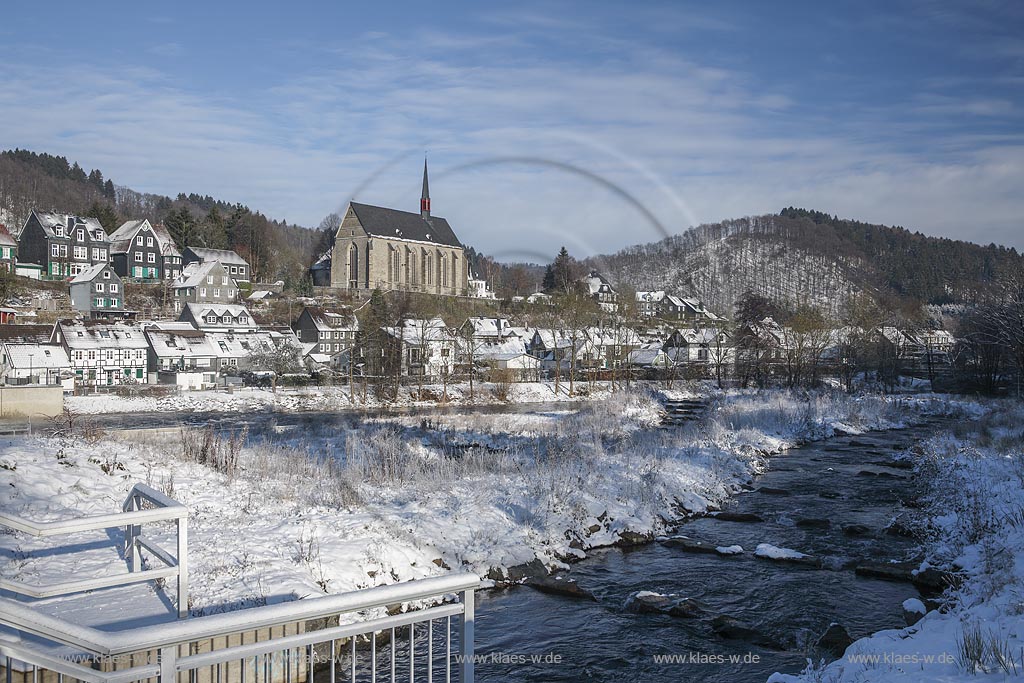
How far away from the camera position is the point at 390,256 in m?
101

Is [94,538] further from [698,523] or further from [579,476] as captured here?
[698,523]

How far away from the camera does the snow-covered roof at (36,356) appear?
49.7 metres

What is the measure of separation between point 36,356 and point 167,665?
56.9 meters

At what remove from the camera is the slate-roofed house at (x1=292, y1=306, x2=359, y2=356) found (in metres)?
69.2

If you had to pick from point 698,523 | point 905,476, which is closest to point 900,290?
point 905,476

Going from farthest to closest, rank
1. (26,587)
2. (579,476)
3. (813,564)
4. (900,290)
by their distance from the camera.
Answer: (900,290) → (579,476) → (813,564) → (26,587)

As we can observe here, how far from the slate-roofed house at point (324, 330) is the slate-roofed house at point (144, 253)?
25.0m

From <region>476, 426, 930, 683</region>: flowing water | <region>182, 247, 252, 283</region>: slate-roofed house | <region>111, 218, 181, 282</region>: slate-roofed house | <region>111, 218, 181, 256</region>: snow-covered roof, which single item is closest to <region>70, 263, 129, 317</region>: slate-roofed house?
<region>111, 218, 181, 282</region>: slate-roofed house

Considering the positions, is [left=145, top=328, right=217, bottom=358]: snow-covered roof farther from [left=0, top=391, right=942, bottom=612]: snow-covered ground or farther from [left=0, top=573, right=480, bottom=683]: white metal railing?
[left=0, top=573, right=480, bottom=683]: white metal railing

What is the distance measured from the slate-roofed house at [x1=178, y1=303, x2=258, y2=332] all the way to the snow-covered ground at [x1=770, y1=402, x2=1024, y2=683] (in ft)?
200

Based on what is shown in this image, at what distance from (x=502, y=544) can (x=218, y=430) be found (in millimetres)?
24010

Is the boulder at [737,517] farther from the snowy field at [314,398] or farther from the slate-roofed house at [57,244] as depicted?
the slate-roofed house at [57,244]

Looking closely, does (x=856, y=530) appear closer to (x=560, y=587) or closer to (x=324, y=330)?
(x=560, y=587)

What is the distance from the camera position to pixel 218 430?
33.5 metres
